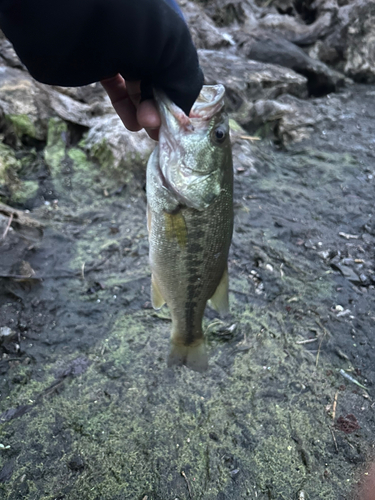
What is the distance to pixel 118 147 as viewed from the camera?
17.5 feet

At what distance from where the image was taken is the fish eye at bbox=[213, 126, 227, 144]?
2045 mm

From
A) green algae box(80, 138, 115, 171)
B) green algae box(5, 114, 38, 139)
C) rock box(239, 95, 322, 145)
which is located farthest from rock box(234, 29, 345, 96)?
green algae box(5, 114, 38, 139)

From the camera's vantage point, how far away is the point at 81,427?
270 centimetres

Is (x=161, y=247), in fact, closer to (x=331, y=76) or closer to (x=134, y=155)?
(x=134, y=155)

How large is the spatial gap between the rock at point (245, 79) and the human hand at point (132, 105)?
513 centimetres

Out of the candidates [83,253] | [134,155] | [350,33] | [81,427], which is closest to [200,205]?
[81,427]

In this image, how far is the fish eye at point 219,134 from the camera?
2.05 meters

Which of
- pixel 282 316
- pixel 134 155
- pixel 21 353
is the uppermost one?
pixel 134 155

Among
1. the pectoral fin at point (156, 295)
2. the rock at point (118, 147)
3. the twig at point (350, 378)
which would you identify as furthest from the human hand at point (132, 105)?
the rock at point (118, 147)

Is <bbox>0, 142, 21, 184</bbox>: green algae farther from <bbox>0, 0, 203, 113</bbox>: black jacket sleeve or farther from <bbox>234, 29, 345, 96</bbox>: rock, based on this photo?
<bbox>234, 29, 345, 96</bbox>: rock

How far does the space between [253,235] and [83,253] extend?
214 centimetres

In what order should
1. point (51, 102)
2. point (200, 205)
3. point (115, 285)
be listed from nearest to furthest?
point (200, 205), point (115, 285), point (51, 102)

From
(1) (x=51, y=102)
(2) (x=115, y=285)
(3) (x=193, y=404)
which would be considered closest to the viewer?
(3) (x=193, y=404)

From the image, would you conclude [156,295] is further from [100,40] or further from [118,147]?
[118,147]
